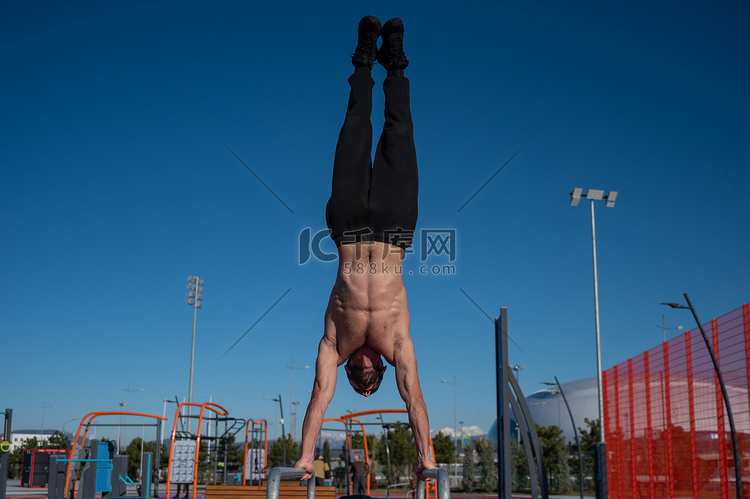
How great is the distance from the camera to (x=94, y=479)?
45.3 ft

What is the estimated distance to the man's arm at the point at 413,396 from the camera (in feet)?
12.7

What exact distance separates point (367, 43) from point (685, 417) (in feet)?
41.9

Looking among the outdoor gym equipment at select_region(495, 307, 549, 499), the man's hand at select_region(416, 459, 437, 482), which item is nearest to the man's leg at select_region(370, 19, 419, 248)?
the man's hand at select_region(416, 459, 437, 482)

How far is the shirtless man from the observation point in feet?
13.2

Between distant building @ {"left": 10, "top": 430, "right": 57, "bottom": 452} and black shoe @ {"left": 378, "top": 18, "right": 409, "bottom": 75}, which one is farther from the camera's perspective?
distant building @ {"left": 10, "top": 430, "right": 57, "bottom": 452}

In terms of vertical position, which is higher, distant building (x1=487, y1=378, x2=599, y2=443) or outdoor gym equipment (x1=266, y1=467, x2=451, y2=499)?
outdoor gym equipment (x1=266, y1=467, x2=451, y2=499)

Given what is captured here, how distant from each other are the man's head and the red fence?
9.70 metres

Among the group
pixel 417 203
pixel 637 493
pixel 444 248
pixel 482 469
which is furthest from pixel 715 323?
pixel 482 469

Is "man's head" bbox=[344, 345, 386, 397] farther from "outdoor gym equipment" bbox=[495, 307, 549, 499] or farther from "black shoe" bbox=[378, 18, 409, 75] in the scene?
"outdoor gym equipment" bbox=[495, 307, 549, 499]

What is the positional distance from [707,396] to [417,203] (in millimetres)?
12035

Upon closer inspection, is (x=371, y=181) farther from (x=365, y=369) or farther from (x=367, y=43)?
(x=365, y=369)

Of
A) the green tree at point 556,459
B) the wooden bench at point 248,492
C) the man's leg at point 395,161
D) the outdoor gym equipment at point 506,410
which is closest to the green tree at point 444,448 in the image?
the green tree at point 556,459

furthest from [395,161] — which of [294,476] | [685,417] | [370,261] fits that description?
[685,417]

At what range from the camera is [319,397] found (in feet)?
13.0
